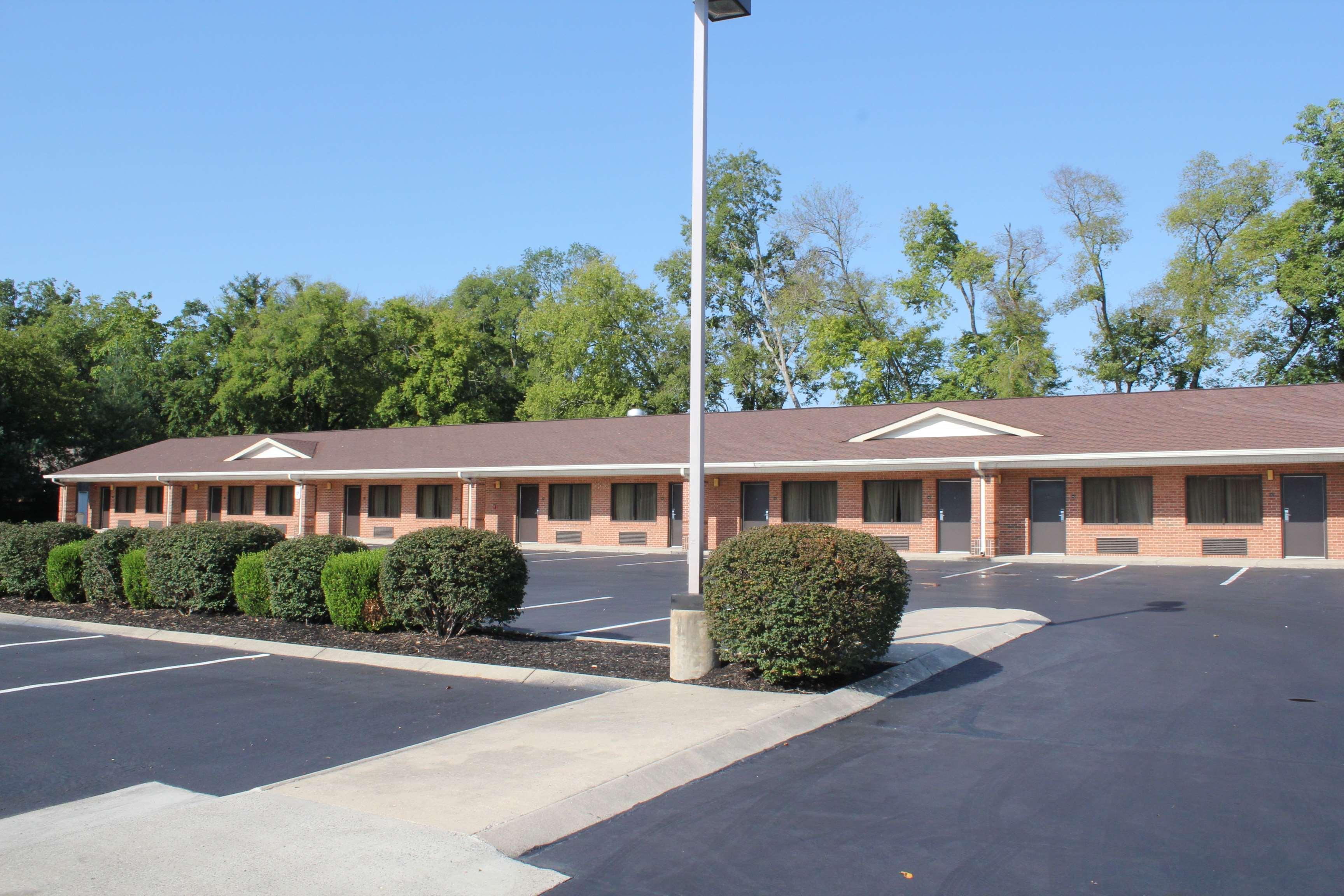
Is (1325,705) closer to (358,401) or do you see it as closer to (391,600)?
(391,600)

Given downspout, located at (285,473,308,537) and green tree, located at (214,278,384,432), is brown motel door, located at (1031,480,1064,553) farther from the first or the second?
green tree, located at (214,278,384,432)

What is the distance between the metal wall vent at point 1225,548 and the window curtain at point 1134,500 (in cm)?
144

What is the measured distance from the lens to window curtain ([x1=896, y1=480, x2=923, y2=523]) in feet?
92.3

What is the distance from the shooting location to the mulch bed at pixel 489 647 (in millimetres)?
9039

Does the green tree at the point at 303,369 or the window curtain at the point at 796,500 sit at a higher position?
the green tree at the point at 303,369

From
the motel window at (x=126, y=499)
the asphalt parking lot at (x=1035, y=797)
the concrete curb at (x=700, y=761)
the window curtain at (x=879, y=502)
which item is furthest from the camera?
the motel window at (x=126, y=499)

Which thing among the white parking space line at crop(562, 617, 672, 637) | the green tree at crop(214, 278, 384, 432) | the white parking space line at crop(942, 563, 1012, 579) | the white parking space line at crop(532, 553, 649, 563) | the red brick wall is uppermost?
the green tree at crop(214, 278, 384, 432)

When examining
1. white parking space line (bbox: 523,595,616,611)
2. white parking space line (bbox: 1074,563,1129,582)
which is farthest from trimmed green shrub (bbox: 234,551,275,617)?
white parking space line (bbox: 1074,563,1129,582)

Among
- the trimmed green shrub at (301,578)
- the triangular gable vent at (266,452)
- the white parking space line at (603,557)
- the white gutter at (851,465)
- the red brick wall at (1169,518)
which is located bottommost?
the white parking space line at (603,557)

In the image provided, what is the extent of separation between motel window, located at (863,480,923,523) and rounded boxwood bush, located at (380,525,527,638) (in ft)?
61.9

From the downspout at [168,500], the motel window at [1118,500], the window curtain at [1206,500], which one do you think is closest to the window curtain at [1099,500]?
the motel window at [1118,500]

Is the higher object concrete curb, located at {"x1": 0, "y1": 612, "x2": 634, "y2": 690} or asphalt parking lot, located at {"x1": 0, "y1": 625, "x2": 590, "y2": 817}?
concrete curb, located at {"x1": 0, "y1": 612, "x2": 634, "y2": 690}

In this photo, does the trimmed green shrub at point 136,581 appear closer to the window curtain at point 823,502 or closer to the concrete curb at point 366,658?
the concrete curb at point 366,658

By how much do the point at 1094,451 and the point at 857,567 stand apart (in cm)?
1833
